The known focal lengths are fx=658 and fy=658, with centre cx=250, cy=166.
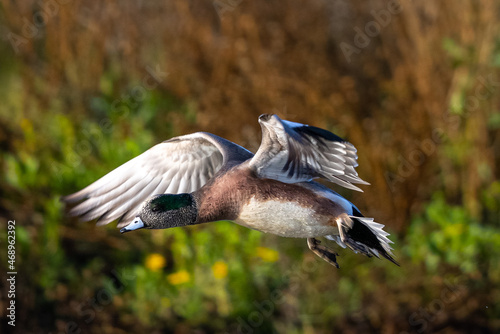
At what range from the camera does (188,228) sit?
142 inches

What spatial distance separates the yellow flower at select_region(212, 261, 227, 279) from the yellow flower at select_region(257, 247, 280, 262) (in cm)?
22

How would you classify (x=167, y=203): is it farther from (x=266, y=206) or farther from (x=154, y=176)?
(x=154, y=176)

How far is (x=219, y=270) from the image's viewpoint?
3.18 m

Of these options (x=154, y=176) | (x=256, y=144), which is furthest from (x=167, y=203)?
(x=256, y=144)

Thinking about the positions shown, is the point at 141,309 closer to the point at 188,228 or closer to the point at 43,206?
the point at 188,228

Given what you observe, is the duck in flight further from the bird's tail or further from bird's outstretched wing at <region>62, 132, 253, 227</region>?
bird's outstretched wing at <region>62, 132, 253, 227</region>

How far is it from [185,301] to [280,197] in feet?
5.95

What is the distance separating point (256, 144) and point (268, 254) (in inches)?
24.5

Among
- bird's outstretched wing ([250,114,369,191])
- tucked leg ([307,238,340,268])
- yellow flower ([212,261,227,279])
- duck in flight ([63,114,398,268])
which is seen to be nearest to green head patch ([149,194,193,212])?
duck in flight ([63,114,398,268])

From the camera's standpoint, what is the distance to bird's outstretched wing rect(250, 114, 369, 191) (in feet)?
4.66

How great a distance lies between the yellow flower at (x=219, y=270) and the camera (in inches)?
125

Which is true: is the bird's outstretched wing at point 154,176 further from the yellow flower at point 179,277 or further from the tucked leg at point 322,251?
the yellow flower at point 179,277

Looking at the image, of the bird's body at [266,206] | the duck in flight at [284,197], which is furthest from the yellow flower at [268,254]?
the bird's body at [266,206]

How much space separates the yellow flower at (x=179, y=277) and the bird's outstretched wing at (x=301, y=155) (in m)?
1.83
